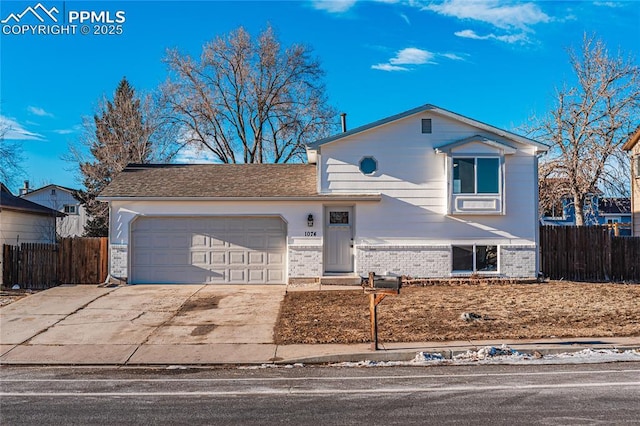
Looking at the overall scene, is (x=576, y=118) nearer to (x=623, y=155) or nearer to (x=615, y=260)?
(x=623, y=155)

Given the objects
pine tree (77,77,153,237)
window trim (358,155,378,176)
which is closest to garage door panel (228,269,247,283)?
window trim (358,155,378,176)

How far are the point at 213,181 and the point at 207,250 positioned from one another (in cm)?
260

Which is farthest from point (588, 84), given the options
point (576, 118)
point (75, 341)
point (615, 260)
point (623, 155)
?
point (75, 341)

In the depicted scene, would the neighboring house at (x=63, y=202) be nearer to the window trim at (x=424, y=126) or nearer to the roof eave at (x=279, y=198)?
the roof eave at (x=279, y=198)

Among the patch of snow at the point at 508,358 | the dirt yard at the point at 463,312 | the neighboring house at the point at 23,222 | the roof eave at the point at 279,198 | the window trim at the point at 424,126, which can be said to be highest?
the window trim at the point at 424,126

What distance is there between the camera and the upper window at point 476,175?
1794cm

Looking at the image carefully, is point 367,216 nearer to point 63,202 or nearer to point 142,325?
point 142,325

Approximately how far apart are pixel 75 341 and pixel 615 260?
17.1 m

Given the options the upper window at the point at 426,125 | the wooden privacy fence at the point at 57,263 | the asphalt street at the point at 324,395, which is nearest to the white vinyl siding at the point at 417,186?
the upper window at the point at 426,125

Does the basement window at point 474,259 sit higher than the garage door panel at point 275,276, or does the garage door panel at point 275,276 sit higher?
the basement window at point 474,259

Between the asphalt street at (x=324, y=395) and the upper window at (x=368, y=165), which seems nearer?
the asphalt street at (x=324, y=395)

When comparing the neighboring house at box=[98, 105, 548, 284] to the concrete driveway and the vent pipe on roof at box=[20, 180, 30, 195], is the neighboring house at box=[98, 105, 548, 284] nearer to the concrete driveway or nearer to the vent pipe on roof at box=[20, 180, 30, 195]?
the concrete driveway

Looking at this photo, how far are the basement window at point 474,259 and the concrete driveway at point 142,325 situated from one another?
570 cm

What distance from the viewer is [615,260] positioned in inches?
774
